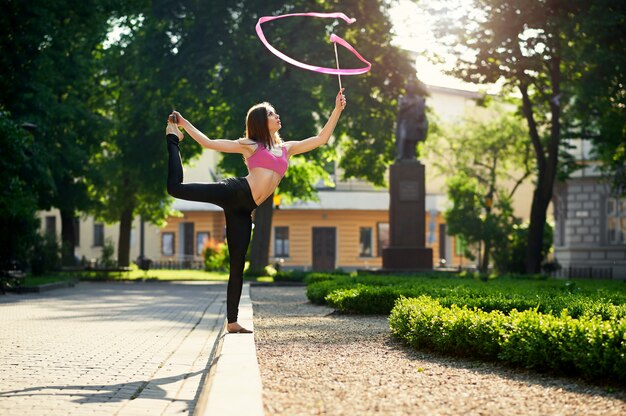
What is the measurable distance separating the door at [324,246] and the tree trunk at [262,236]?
983 inches

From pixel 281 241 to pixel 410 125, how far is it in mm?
34192

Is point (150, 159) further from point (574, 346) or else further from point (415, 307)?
point (574, 346)

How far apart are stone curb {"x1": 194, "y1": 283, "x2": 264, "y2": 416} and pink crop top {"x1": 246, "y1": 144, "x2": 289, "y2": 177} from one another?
1.66 meters

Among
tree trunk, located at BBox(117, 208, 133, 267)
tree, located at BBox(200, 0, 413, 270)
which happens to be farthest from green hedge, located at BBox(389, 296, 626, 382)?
tree trunk, located at BBox(117, 208, 133, 267)

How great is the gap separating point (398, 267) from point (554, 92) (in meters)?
6.82

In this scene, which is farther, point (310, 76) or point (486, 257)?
point (486, 257)

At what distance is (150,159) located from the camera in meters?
37.2

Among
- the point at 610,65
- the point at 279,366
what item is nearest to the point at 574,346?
the point at 279,366

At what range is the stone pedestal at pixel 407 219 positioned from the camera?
2831cm

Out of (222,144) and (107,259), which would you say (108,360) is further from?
(107,259)

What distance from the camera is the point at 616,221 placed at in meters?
42.0

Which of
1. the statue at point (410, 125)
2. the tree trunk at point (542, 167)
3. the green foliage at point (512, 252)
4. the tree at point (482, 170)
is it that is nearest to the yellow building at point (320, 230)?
the tree at point (482, 170)

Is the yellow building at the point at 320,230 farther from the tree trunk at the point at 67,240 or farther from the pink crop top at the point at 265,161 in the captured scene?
the pink crop top at the point at 265,161

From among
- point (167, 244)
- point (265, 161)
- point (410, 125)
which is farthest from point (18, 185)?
point (167, 244)
